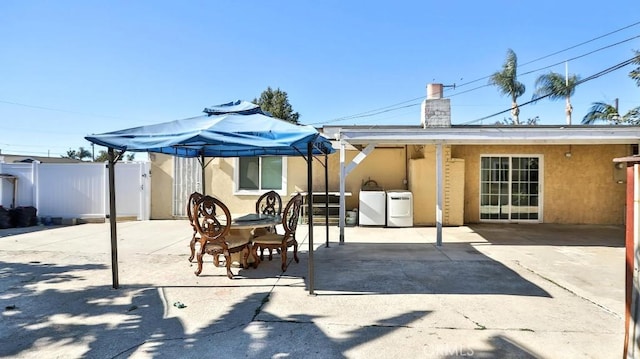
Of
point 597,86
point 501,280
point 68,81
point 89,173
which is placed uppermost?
point 597,86

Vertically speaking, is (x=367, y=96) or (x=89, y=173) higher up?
(x=367, y=96)

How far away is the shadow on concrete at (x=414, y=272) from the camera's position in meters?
4.08

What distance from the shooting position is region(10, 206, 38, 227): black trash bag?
9305 mm

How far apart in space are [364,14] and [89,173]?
31.8 ft

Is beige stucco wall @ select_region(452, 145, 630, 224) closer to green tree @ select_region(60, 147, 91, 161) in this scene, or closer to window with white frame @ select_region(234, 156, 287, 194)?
window with white frame @ select_region(234, 156, 287, 194)

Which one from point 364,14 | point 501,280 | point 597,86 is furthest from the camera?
point 597,86

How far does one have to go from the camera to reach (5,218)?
9.00m

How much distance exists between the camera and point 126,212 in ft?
33.6

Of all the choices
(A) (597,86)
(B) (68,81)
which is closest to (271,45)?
(B) (68,81)

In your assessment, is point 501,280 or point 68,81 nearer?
point 501,280

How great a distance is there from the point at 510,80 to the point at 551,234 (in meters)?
16.7

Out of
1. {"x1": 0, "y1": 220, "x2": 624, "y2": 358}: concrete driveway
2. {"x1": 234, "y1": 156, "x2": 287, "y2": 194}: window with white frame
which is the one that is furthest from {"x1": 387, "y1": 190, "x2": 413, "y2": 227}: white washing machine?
{"x1": 234, "y1": 156, "x2": 287, "y2": 194}: window with white frame

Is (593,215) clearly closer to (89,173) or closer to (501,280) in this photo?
(501,280)

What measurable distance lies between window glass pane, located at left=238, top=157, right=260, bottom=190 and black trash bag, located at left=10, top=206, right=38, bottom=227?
228 inches
